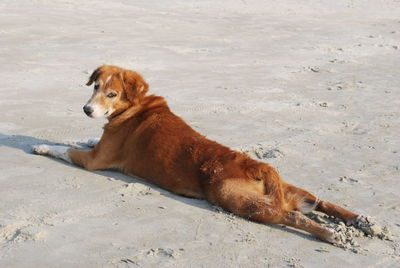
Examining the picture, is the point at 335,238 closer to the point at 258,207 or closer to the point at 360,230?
the point at 360,230

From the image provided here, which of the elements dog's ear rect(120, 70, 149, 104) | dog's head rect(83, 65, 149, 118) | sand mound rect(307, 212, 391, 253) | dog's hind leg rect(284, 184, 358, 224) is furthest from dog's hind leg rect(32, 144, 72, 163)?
sand mound rect(307, 212, 391, 253)

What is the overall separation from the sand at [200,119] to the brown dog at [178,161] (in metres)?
0.12

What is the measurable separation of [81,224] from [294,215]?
1.67 metres

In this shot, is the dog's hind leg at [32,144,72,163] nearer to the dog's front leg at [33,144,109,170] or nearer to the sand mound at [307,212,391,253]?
the dog's front leg at [33,144,109,170]

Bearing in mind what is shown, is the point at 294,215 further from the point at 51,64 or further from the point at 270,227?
the point at 51,64

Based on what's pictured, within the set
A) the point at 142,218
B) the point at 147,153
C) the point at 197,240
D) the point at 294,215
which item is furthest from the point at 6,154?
the point at 294,215

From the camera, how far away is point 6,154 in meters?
6.20

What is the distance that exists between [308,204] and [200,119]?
3078mm

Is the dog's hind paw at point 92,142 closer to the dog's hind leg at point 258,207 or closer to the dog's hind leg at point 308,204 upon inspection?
the dog's hind leg at point 258,207

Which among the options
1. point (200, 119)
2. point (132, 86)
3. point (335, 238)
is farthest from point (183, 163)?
point (200, 119)

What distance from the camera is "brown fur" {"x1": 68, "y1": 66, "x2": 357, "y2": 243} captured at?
16.6ft

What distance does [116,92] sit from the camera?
6.09 metres

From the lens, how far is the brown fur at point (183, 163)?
5.05 meters

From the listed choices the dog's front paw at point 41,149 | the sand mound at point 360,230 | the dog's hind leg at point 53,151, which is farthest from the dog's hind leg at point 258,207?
the dog's front paw at point 41,149
